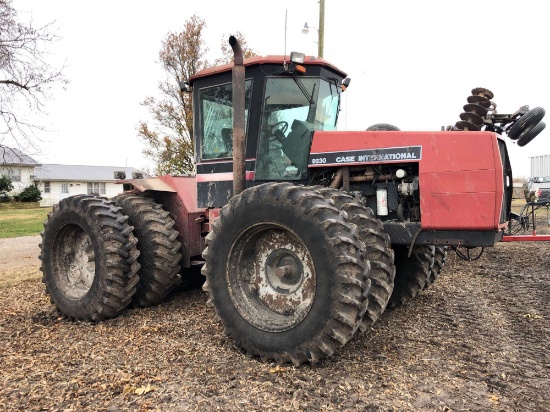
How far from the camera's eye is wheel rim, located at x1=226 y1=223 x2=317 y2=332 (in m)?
3.96

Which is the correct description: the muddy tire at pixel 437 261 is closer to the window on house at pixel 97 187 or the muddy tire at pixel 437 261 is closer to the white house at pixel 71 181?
the white house at pixel 71 181

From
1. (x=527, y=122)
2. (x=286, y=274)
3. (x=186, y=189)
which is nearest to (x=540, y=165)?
(x=527, y=122)

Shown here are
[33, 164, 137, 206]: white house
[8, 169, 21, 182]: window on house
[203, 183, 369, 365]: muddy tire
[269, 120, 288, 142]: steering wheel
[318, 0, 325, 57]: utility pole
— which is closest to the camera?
[203, 183, 369, 365]: muddy tire

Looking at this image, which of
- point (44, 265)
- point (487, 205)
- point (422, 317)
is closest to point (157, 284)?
point (44, 265)

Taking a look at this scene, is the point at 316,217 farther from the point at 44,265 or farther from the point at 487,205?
the point at 44,265

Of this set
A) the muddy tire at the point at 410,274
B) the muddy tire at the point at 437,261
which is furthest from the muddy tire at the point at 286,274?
the muddy tire at the point at 437,261

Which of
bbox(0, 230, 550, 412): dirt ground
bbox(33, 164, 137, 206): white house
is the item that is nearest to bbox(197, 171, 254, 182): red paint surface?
bbox(0, 230, 550, 412): dirt ground

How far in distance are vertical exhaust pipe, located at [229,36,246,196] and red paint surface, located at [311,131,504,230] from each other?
1602 mm

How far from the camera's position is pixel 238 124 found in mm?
4656

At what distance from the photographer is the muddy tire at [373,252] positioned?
12.6 feet

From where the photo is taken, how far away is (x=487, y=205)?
3.79 m

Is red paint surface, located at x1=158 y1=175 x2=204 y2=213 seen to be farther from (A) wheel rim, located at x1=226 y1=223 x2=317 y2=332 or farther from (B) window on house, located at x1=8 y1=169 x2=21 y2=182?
(B) window on house, located at x1=8 y1=169 x2=21 y2=182

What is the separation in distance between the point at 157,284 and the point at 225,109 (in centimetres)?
215

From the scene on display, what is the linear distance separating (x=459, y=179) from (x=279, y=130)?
1.88 metres
